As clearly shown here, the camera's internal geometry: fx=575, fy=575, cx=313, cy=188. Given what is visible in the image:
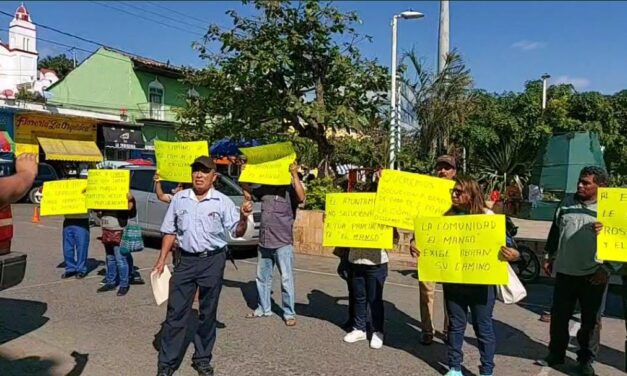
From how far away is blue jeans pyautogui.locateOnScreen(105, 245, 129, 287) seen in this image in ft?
24.6

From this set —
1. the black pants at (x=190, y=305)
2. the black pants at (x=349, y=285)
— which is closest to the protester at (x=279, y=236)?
the black pants at (x=349, y=285)

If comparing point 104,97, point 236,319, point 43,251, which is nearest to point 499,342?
point 236,319

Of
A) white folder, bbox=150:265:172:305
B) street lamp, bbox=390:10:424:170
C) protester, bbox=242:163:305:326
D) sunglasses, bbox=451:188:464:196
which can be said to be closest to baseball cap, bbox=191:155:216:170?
white folder, bbox=150:265:172:305

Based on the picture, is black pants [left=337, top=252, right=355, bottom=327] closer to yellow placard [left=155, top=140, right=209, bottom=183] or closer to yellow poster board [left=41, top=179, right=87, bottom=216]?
yellow placard [left=155, top=140, right=209, bottom=183]

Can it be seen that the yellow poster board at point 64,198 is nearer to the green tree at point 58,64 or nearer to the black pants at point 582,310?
the black pants at point 582,310

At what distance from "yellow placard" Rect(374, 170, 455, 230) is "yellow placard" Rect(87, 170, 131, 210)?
3.62 meters

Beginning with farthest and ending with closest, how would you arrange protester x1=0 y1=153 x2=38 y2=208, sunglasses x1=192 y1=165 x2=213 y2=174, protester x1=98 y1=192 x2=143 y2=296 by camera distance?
1. protester x1=98 y1=192 x2=143 y2=296
2. sunglasses x1=192 y1=165 x2=213 y2=174
3. protester x1=0 y1=153 x2=38 y2=208

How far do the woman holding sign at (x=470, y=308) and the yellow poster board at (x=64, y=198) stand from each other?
5.36m

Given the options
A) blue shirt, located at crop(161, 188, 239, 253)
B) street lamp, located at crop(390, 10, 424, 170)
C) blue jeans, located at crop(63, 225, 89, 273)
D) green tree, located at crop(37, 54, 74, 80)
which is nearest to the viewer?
blue shirt, located at crop(161, 188, 239, 253)

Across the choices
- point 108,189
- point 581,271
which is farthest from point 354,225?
point 108,189

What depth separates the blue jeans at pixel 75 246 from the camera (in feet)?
27.0

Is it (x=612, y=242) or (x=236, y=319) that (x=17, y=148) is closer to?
(x=236, y=319)

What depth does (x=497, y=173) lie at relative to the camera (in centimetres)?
2031

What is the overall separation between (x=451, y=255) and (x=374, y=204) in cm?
112
